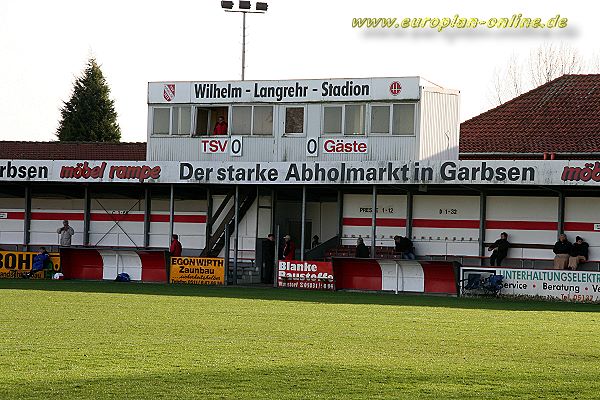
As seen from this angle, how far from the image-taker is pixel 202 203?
41.6 m

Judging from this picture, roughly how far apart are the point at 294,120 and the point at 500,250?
24.8 ft

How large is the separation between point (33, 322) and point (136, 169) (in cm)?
1994

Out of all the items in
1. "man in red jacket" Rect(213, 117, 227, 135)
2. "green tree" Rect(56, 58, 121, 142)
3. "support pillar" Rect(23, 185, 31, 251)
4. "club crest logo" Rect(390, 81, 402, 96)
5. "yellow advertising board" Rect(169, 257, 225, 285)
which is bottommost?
"yellow advertising board" Rect(169, 257, 225, 285)

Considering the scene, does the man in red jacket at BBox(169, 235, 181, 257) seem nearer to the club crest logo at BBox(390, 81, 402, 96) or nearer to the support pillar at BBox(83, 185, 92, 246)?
the support pillar at BBox(83, 185, 92, 246)

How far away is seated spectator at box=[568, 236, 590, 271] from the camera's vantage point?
34.5 meters

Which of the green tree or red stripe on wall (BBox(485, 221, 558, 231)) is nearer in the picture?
red stripe on wall (BBox(485, 221, 558, 231))

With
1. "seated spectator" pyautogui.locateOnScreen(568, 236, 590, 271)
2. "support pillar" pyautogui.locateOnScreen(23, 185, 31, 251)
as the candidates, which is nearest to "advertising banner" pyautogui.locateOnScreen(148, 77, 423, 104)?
"support pillar" pyautogui.locateOnScreen(23, 185, 31, 251)

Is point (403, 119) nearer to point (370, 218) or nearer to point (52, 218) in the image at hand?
point (370, 218)

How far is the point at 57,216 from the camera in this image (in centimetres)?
4344

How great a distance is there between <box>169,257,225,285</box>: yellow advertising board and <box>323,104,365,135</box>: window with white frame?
208 inches

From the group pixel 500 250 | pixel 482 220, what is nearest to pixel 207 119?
pixel 482 220

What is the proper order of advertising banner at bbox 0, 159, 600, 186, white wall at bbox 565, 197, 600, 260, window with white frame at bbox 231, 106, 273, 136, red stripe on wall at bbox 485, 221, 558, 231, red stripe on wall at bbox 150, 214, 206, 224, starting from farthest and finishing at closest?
red stripe on wall at bbox 150, 214, 206, 224, window with white frame at bbox 231, 106, 273, 136, red stripe on wall at bbox 485, 221, 558, 231, white wall at bbox 565, 197, 600, 260, advertising banner at bbox 0, 159, 600, 186

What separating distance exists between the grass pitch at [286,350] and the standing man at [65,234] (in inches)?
571

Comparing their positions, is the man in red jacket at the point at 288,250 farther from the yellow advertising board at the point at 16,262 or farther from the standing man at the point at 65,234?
the standing man at the point at 65,234
